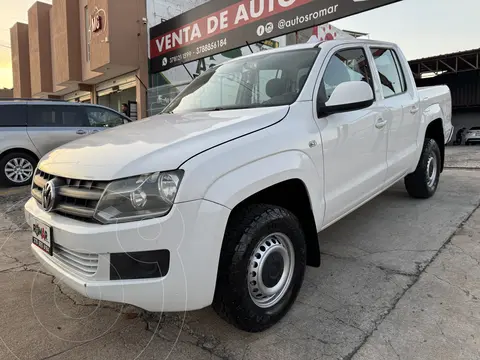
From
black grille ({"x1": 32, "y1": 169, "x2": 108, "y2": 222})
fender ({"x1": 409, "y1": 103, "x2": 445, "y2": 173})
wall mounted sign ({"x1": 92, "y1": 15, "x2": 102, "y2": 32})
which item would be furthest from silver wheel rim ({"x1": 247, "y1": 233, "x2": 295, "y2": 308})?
wall mounted sign ({"x1": 92, "y1": 15, "x2": 102, "y2": 32})

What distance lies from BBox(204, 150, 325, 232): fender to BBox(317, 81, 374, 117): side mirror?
1.40 feet

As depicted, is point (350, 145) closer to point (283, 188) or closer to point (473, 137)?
point (283, 188)

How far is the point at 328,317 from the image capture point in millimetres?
2420

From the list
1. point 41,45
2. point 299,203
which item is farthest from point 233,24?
point 41,45

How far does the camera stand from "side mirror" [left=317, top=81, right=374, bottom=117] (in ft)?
8.57

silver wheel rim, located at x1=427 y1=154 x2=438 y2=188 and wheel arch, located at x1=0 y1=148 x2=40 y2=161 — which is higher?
wheel arch, located at x1=0 y1=148 x2=40 y2=161

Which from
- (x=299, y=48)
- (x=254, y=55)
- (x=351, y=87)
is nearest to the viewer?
(x=351, y=87)

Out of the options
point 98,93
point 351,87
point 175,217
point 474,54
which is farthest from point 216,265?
point 474,54

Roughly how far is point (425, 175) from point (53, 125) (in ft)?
24.0

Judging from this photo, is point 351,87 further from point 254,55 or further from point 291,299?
point 291,299

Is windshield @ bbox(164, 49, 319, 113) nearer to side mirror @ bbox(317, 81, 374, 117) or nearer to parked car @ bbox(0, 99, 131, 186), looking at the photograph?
side mirror @ bbox(317, 81, 374, 117)

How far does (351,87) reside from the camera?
8.73 feet

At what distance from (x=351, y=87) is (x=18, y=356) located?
272cm

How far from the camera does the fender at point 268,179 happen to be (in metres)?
1.92
